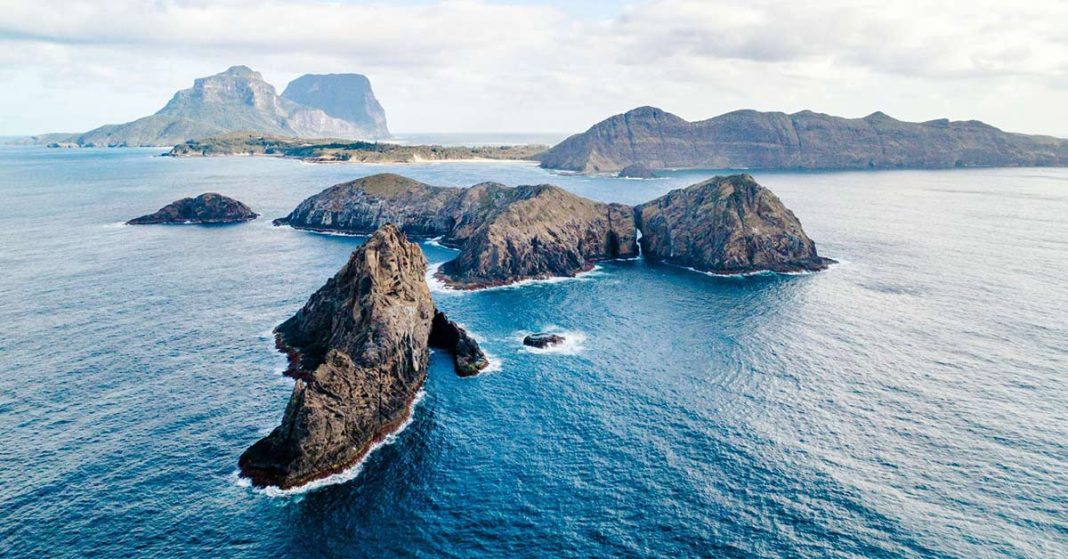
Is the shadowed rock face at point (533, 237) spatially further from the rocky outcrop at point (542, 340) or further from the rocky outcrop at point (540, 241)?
the rocky outcrop at point (542, 340)

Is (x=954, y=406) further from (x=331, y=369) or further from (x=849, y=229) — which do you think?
(x=849, y=229)

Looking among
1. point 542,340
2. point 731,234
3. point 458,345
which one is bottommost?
point 542,340

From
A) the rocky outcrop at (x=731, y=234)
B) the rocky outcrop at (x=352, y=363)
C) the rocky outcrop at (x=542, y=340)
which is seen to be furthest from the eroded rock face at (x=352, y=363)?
the rocky outcrop at (x=731, y=234)

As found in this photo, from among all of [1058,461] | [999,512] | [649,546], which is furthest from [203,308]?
[1058,461]

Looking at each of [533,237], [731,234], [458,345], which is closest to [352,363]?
[458,345]

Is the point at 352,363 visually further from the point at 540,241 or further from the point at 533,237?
the point at 540,241

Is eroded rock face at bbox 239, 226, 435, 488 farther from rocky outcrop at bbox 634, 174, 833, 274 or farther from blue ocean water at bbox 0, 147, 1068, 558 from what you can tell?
rocky outcrop at bbox 634, 174, 833, 274
